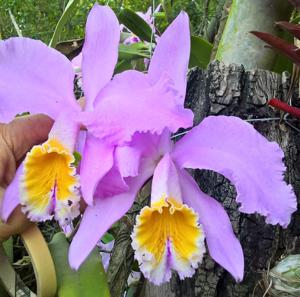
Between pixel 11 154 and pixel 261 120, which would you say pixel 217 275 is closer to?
pixel 261 120

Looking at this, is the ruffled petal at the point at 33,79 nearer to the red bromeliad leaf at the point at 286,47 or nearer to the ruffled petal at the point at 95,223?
the ruffled petal at the point at 95,223

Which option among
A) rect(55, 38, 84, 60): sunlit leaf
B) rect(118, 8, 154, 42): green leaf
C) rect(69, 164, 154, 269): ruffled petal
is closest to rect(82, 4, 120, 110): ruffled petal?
rect(69, 164, 154, 269): ruffled petal

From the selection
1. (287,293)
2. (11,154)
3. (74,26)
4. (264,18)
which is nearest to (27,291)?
(11,154)

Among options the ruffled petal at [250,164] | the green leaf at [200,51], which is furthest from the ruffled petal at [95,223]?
the green leaf at [200,51]

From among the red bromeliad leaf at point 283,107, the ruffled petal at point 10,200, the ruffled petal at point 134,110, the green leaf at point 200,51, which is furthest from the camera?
the green leaf at point 200,51

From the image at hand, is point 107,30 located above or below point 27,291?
above

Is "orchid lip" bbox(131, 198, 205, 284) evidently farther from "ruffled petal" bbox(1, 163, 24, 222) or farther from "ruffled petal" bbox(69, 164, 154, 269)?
"ruffled petal" bbox(1, 163, 24, 222)
